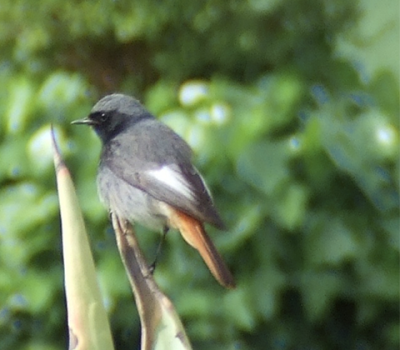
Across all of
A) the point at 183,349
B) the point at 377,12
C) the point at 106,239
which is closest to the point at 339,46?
the point at 377,12

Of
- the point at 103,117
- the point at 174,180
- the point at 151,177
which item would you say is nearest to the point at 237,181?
the point at 103,117

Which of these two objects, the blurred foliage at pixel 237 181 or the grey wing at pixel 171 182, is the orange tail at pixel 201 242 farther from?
the blurred foliage at pixel 237 181

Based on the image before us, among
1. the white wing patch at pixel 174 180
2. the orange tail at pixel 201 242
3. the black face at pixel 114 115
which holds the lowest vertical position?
the orange tail at pixel 201 242

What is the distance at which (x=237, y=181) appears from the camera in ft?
12.3

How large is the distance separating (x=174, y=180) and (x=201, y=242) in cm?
14

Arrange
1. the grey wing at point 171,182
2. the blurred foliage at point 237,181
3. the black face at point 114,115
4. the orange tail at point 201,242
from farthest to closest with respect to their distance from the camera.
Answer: the blurred foliage at point 237,181 < the black face at point 114,115 < the grey wing at point 171,182 < the orange tail at point 201,242

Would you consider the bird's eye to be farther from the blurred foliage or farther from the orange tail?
the blurred foliage

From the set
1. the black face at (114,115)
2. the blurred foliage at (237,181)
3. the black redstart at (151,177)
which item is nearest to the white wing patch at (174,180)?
the black redstart at (151,177)

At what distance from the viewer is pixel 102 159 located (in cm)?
204

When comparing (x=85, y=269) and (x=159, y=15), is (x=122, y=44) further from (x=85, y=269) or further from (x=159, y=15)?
(x=85, y=269)

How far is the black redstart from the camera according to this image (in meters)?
1.73

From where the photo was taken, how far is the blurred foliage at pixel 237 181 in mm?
3701

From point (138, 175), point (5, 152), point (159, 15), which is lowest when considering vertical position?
point (138, 175)

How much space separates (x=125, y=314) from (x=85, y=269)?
108 inches
